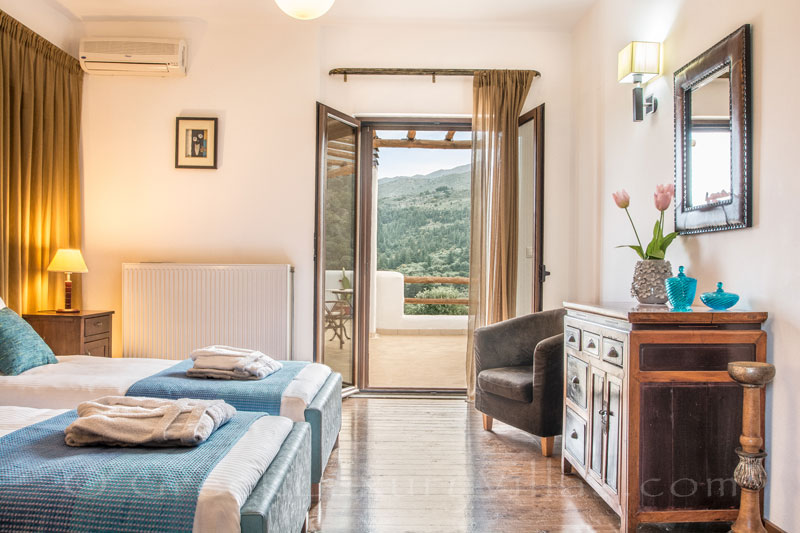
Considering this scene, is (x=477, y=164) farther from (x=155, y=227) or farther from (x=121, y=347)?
(x=121, y=347)

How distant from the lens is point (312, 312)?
14.3ft

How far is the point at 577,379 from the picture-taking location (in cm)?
269

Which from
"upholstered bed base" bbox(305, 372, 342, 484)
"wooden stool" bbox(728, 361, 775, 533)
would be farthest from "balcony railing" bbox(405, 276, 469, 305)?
"wooden stool" bbox(728, 361, 775, 533)

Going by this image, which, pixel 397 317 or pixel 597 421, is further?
pixel 397 317

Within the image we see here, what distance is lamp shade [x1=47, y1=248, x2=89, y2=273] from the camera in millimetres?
3850

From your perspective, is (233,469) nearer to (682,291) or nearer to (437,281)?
(682,291)

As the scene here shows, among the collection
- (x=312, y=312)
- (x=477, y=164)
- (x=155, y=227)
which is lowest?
(x=312, y=312)

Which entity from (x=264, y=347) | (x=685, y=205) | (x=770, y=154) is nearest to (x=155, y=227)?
(x=264, y=347)

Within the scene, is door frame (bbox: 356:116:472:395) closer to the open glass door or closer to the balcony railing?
the open glass door

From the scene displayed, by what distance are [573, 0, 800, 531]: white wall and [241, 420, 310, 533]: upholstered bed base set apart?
171 centimetres

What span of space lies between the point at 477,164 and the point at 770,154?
2.42 m

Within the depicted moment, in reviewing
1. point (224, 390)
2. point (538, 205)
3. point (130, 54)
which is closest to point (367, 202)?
point (538, 205)

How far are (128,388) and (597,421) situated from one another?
2.07 metres

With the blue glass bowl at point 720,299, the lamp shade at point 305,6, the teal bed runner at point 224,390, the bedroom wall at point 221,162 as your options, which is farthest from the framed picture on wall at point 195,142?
the blue glass bowl at point 720,299
